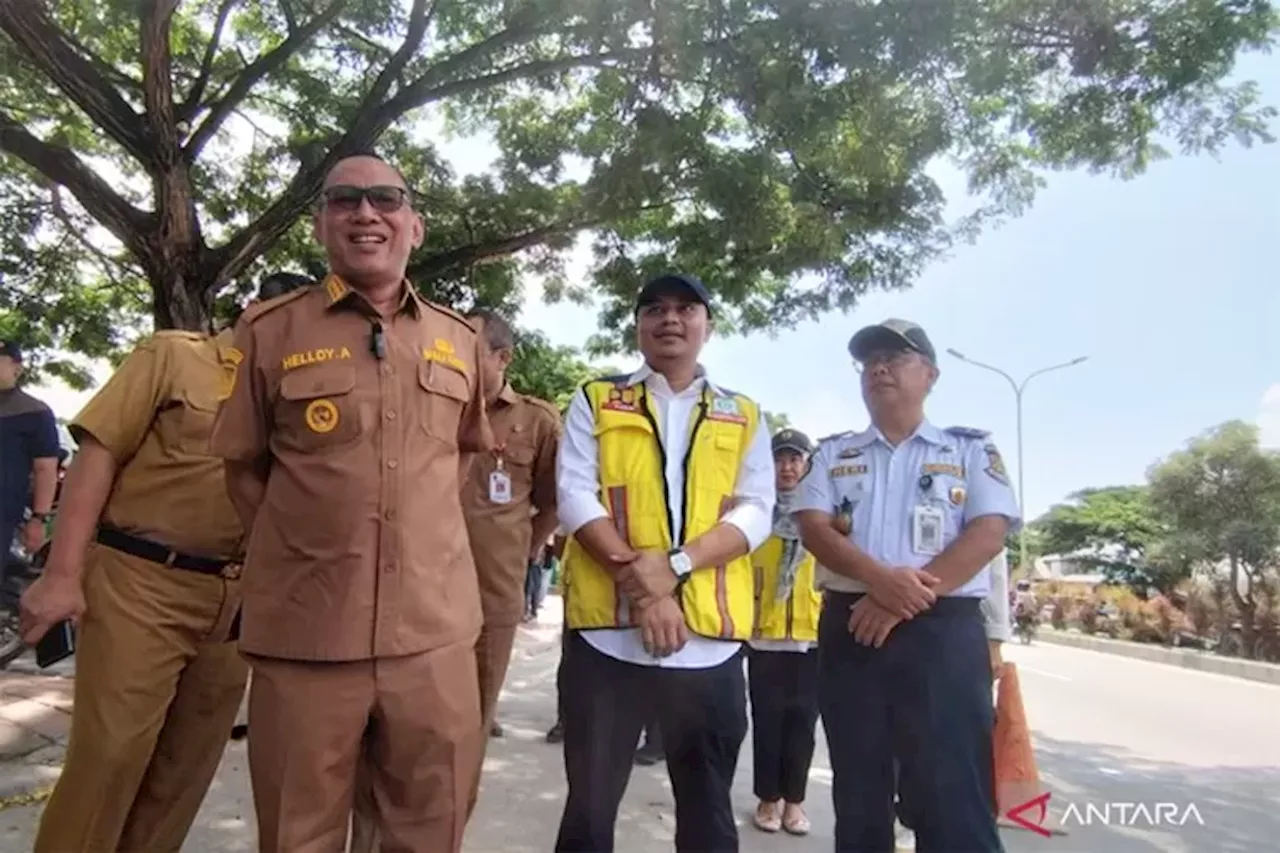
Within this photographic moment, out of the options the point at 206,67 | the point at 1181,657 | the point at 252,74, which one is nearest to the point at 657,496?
the point at 252,74

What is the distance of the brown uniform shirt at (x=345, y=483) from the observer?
1.83 m

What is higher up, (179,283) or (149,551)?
(179,283)

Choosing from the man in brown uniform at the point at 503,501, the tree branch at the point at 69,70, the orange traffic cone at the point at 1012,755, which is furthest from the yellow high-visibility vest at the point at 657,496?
the tree branch at the point at 69,70

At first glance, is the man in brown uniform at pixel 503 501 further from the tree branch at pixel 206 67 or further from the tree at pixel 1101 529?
the tree at pixel 1101 529

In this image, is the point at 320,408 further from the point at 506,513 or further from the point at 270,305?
the point at 506,513

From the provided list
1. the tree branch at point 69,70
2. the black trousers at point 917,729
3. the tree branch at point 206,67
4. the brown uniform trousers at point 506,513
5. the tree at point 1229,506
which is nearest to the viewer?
A: the black trousers at point 917,729

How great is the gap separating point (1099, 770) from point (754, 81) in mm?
4398

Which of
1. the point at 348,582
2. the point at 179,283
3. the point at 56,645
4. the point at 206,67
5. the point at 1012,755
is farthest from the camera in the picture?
the point at 206,67

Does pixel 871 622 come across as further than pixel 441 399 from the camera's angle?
Yes

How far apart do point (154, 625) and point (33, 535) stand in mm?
4318

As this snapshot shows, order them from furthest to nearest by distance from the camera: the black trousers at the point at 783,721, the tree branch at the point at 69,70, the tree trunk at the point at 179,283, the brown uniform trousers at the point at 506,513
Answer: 1. the tree trunk at the point at 179,283
2. the tree branch at the point at 69,70
3. the black trousers at the point at 783,721
4. the brown uniform trousers at the point at 506,513

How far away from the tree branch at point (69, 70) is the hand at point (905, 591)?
19.0ft

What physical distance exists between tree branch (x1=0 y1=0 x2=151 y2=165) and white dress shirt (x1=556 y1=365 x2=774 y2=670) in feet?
16.9

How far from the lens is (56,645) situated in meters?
2.61
